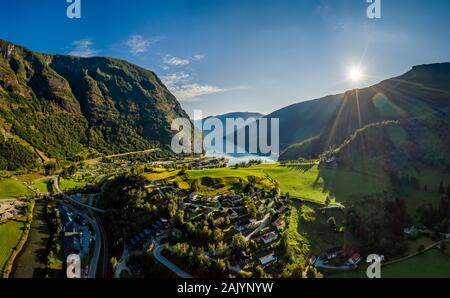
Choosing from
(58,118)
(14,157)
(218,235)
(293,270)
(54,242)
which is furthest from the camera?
(58,118)

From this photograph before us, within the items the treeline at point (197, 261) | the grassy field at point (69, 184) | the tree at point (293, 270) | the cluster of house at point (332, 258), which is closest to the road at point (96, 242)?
the treeline at point (197, 261)

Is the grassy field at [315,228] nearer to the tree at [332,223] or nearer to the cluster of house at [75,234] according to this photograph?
the tree at [332,223]

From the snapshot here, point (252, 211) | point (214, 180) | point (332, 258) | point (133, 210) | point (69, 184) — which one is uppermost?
point (214, 180)

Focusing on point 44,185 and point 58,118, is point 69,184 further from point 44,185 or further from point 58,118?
point 58,118

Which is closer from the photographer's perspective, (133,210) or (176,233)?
(176,233)

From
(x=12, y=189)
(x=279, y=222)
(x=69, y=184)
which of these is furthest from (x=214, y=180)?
(x=12, y=189)

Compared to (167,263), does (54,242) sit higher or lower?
lower

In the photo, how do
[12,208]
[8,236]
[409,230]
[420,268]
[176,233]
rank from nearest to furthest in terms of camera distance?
[420,268]
[176,233]
[409,230]
[8,236]
[12,208]
